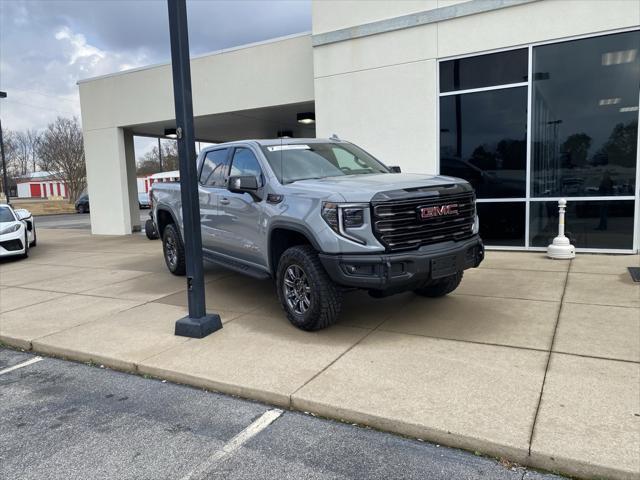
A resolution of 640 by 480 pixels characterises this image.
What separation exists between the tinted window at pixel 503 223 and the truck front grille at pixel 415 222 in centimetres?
474

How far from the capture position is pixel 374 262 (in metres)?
4.56

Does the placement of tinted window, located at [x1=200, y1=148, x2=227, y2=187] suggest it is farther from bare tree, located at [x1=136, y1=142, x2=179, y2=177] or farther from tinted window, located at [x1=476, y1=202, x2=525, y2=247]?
bare tree, located at [x1=136, y1=142, x2=179, y2=177]

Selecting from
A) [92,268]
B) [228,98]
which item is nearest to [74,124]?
[228,98]

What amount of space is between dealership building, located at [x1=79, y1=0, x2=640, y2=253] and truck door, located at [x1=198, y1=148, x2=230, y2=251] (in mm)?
4263

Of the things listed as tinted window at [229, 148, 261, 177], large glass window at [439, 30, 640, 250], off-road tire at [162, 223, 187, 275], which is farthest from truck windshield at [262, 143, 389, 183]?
large glass window at [439, 30, 640, 250]

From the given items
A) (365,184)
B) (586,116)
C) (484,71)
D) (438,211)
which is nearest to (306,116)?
(484,71)

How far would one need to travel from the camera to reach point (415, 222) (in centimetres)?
479

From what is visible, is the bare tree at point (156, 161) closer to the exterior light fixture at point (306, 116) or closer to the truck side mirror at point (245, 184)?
the exterior light fixture at point (306, 116)

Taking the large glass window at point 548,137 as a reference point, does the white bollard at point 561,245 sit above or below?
below

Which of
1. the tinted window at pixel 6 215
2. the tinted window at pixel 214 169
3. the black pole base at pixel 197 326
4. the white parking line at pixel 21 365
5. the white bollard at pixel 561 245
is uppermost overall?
the tinted window at pixel 214 169

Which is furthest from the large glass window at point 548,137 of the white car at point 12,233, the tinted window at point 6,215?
the tinted window at point 6,215

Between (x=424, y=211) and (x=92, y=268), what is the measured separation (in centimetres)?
755

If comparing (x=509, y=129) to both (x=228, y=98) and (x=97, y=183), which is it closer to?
(x=228, y=98)

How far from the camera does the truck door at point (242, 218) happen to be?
587 centimetres
